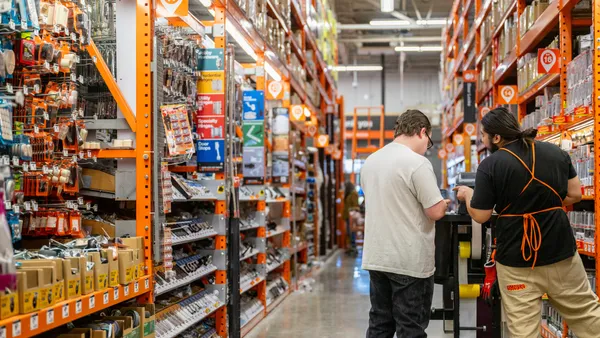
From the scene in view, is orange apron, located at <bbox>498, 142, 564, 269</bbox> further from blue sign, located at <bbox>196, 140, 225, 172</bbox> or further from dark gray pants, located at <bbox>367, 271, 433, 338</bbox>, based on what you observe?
blue sign, located at <bbox>196, 140, 225, 172</bbox>

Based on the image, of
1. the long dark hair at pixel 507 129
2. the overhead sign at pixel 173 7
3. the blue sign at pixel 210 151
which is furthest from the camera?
the blue sign at pixel 210 151

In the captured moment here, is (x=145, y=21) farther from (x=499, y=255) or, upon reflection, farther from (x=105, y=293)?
(x=499, y=255)

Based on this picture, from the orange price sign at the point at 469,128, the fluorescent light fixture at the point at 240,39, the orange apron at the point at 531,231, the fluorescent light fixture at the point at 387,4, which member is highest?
the fluorescent light fixture at the point at 387,4

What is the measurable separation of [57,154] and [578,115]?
3337mm

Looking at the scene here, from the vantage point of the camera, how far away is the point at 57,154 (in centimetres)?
373

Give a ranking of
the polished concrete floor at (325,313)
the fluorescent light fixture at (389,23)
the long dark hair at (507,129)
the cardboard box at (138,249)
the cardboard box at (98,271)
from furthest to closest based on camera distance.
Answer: the fluorescent light fixture at (389,23) < the polished concrete floor at (325,313) < the long dark hair at (507,129) < the cardboard box at (138,249) < the cardboard box at (98,271)

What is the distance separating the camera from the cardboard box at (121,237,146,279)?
369 centimetres

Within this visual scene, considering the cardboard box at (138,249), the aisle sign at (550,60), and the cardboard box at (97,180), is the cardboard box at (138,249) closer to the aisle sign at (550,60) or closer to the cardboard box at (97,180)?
the cardboard box at (97,180)

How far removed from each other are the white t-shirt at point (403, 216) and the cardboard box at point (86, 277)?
5.29 feet

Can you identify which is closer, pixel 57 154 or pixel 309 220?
pixel 57 154

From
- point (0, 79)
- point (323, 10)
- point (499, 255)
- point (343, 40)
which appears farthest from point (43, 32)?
point (343, 40)

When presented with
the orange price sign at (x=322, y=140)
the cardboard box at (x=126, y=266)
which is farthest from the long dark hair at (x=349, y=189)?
the cardboard box at (x=126, y=266)

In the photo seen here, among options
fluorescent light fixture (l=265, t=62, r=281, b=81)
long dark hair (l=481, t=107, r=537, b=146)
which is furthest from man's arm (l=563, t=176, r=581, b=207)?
fluorescent light fixture (l=265, t=62, r=281, b=81)

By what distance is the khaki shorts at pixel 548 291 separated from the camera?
151 inches
